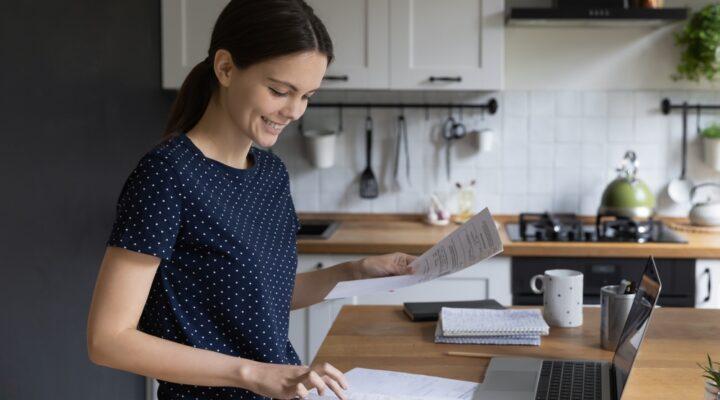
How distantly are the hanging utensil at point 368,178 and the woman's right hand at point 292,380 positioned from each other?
2.56 metres

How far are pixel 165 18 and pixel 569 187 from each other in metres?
1.81

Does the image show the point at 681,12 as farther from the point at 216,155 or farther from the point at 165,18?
the point at 216,155

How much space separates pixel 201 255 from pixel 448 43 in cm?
216

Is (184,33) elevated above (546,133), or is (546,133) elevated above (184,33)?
(184,33)

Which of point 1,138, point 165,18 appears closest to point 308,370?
point 1,138

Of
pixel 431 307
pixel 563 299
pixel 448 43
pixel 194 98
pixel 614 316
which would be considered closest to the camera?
pixel 194 98

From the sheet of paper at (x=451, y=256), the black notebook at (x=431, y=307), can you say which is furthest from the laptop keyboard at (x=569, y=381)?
the black notebook at (x=431, y=307)

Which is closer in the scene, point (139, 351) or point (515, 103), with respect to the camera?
point (139, 351)

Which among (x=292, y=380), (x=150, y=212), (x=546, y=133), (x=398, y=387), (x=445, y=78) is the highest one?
(x=445, y=78)

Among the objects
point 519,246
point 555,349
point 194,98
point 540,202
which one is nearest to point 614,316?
point 555,349

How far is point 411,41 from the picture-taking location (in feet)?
11.1

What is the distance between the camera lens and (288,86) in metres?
1.39

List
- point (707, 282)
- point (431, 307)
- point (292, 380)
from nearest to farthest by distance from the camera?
point (292, 380) → point (431, 307) → point (707, 282)

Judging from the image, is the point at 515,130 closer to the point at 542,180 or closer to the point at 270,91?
the point at 542,180
